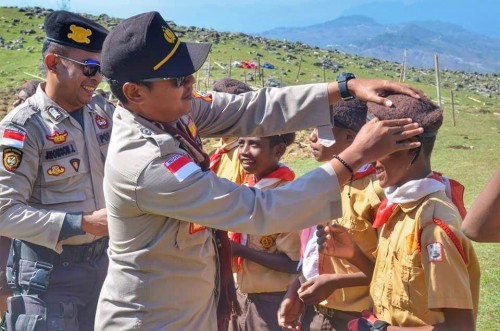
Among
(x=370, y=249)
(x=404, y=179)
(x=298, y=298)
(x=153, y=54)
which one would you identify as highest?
(x=153, y=54)

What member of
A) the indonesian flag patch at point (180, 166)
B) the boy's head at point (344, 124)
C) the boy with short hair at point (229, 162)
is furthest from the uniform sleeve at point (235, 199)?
the boy with short hair at point (229, 162)

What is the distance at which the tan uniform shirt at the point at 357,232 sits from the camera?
2.98 m

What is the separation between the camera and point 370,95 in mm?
2486

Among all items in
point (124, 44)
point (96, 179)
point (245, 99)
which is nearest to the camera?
point (124, 44)

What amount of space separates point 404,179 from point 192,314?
1.05 meters

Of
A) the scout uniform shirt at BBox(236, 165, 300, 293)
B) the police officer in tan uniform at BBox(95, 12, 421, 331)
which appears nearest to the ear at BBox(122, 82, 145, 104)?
the police officer in tan uniform at BBox(95, 12, 421, 331)

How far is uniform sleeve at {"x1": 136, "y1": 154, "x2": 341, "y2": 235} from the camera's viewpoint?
2137 millimetres

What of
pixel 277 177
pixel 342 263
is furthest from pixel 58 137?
pixel 342 263

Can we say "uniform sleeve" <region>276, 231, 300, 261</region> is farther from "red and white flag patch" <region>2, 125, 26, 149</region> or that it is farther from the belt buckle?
"red and white flag patch" <region>2, 125, 26, 149</region>

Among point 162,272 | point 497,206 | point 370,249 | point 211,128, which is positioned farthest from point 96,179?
point 497,206

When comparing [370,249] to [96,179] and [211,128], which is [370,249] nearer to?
[211,128]

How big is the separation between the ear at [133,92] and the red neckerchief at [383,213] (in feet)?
3.75

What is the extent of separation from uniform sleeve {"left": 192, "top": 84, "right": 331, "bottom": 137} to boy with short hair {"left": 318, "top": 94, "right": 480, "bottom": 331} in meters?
0.34

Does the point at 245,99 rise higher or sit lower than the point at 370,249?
higher
